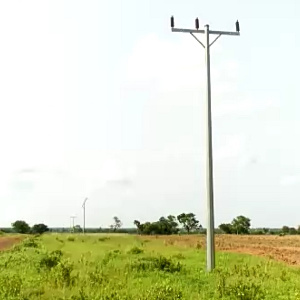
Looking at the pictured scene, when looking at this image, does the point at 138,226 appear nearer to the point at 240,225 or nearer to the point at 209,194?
the point at 240,225

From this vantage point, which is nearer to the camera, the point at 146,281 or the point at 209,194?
the point at 146,281

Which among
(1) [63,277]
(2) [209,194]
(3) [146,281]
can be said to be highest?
(2) [209,194]

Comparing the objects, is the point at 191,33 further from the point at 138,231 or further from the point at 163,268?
the point at 138,231

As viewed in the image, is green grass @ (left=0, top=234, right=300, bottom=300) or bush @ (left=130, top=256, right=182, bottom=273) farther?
bush @ (left=130, top=256, right=182, bottom=273)

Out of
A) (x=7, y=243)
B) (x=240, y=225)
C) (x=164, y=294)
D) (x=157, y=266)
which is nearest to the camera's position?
(x=164, y=294)

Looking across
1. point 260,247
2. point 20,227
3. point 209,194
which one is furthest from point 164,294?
point 20,227

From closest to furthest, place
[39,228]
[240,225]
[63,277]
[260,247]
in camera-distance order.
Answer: [63,277], [260,247], [240,225], [39,228]

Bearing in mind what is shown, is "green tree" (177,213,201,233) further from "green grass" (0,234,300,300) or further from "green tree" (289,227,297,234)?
"green grass" (0,234,300,300)

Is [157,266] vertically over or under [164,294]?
over

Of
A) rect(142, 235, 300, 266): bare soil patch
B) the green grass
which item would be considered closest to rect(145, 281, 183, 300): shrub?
the green grass

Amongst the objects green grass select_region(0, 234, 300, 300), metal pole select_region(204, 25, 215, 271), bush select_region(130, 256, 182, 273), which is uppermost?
metal pole select_region(204, 25, 215, 271)

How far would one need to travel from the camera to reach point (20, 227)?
102 m

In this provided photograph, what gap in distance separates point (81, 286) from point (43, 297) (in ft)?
4.31

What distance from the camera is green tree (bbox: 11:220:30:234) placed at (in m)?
101
